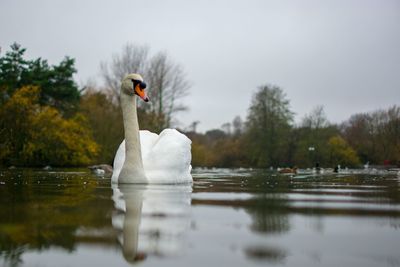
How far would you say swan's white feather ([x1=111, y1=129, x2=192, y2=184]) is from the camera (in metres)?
15.9

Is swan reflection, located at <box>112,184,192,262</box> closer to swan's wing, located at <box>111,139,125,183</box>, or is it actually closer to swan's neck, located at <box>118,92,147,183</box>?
swan's neck, located at <box>118,92,147,183</box>

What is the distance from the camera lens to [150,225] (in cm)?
648

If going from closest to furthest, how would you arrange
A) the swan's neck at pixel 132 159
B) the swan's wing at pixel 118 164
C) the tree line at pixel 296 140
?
the swan's neck at pixel 132 159, the swan's wing at pixel 118 164, the tree line at pixel 296 140

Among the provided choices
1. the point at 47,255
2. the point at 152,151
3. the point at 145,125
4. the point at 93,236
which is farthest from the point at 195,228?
the point at 145,125

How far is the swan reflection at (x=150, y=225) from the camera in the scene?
5014mm

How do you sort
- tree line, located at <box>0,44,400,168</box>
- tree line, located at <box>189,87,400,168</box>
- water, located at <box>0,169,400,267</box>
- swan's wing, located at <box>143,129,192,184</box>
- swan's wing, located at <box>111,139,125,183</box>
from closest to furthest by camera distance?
water, located at <box>0,169,400,267</box> → swan's wing, located at <box>143,129,192,184</box> → swan's wing, located at <box>111,139,125,183</box> → tree line, located at <box>0,44,400,168</box> → tree line, located at <box>189,87,400,168</box>

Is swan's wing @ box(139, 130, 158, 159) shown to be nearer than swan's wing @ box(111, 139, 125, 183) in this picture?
No

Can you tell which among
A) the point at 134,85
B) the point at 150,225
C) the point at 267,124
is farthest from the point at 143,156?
the point at 267,124

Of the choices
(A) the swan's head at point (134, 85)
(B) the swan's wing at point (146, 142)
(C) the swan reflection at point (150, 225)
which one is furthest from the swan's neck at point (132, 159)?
(C) the swan reflection at point (150, 225)

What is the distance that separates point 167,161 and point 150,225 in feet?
31.6

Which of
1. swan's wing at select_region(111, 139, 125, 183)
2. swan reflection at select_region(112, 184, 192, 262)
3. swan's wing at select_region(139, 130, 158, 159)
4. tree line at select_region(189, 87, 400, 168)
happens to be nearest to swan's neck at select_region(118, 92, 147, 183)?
swan's wing at select_region(111, 139, 125, 183)

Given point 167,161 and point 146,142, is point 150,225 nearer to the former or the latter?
point 167,161

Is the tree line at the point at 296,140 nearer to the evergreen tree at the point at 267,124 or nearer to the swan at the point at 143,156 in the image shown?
the evergreen tree at the point at 267,124

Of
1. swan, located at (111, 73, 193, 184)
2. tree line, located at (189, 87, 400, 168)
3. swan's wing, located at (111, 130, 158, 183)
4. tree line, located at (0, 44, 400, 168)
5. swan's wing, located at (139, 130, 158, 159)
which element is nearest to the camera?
swan, located at (111, 73, 193, 184)
